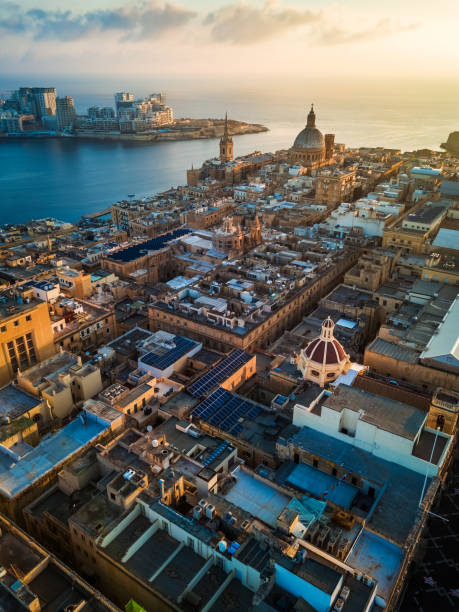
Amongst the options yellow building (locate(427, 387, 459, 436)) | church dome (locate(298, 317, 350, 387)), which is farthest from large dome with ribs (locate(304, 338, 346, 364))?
yellow building (locate(427, 387, 459, 436))

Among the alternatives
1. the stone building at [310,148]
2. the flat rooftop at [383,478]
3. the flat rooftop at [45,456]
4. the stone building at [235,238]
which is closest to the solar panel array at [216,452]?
the flat rooftop at [383,478]

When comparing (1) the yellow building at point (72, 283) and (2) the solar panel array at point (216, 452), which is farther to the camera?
(1) the yellow building at point (72, 283)

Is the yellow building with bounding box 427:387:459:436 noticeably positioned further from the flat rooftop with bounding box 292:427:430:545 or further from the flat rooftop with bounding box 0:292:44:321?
the flat rooftop with bounding box 0:292:44:321

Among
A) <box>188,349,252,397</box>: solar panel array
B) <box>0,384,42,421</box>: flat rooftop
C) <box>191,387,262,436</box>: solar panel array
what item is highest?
<box>0,384,42,421</box>: flat rooftop

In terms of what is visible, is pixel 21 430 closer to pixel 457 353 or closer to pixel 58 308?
pixel 58 308

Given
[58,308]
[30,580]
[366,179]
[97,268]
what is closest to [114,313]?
[58,308]

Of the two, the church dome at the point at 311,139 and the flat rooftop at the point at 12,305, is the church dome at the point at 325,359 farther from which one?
the church dome at the point at 311,139
